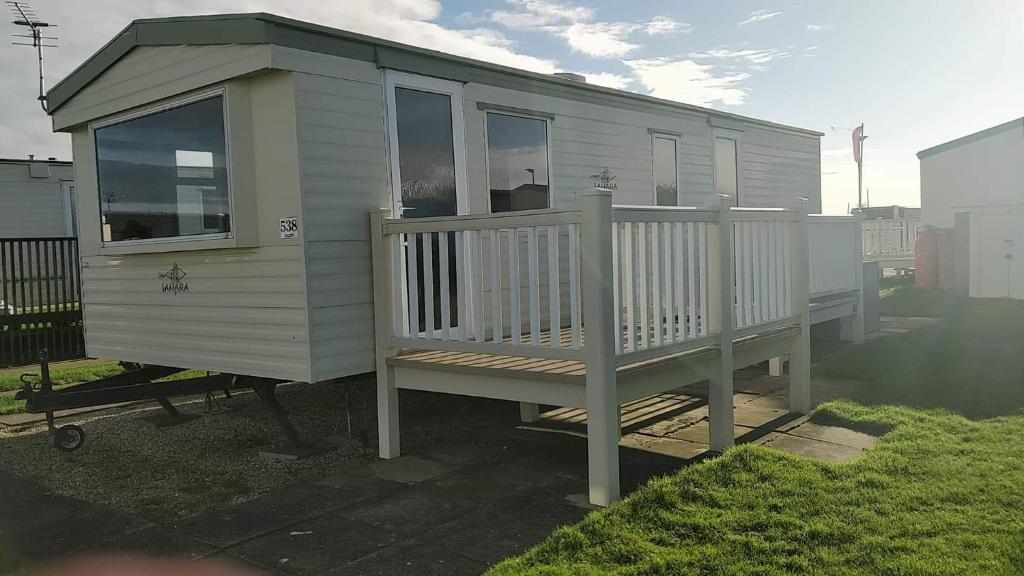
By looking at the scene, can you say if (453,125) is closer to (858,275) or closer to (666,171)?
→ (666,171)

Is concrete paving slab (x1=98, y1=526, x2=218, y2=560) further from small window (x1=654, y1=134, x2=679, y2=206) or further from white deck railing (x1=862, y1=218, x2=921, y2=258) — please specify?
white deck railing (x1=862, y1=218, x2=921, y2=258)

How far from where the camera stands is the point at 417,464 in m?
5.21

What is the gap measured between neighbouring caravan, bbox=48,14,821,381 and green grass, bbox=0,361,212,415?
1.49 meters

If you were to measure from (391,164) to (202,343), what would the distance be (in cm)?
190

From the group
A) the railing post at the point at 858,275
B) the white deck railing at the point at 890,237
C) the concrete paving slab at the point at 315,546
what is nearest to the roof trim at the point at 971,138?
the white deck railing at the point at 890,237

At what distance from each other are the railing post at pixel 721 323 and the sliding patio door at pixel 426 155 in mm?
1701

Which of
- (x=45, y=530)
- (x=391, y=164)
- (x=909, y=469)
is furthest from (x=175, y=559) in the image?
(x=909, y=469)

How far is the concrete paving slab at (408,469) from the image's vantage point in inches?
193

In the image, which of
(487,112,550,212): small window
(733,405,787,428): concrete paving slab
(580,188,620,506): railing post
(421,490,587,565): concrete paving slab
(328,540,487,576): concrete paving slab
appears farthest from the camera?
(487,112,550,212): small window

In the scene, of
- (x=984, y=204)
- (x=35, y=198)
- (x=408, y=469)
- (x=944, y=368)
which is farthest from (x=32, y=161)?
A: (x=984, y=204)

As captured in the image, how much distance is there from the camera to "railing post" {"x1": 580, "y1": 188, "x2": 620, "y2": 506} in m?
4.18

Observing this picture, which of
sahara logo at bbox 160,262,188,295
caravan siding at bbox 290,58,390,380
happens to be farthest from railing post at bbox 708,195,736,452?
sahara logo at bbox 160,262,188,295

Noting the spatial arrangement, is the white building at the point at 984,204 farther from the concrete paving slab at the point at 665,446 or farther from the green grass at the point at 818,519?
the concrete paving slab at the point at 665,446

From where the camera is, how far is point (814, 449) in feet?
16.7
